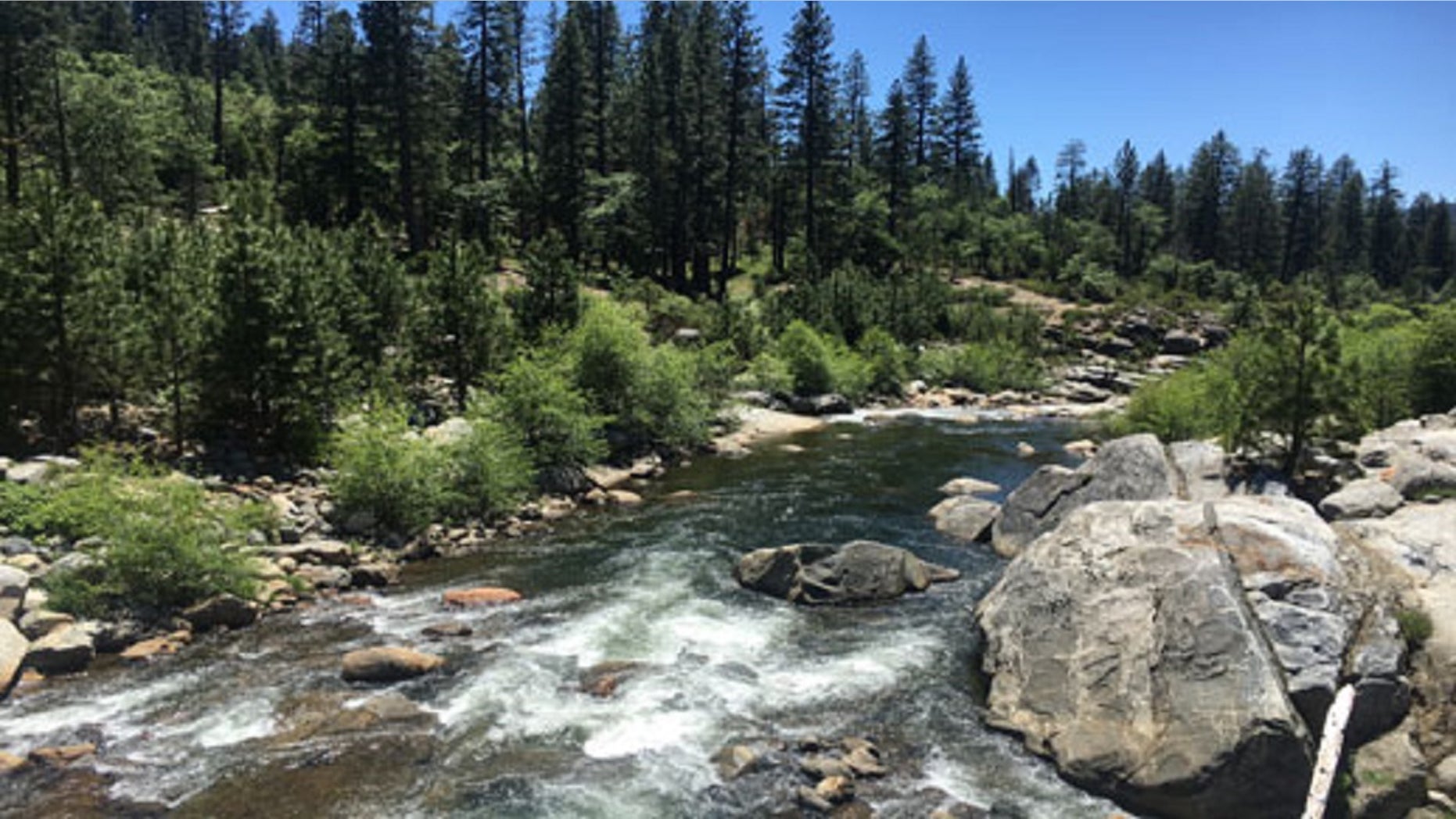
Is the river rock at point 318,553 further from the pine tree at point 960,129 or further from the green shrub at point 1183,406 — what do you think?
the pine tree at point 960,129

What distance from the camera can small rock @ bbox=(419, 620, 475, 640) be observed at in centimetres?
1370

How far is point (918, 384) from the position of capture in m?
46.0

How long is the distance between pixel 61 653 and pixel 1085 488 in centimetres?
1766

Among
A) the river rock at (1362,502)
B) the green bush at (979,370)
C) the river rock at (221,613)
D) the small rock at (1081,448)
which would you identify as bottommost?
the river rock at (221,613)

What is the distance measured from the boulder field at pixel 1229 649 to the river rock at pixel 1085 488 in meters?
3.32

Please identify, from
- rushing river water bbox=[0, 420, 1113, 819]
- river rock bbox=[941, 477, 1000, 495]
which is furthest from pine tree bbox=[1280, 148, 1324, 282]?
rushing river water bbox=[0, 420, 1113, 819]

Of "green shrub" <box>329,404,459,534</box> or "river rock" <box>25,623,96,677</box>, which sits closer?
"river rock" <box>25,623,96,677</box>

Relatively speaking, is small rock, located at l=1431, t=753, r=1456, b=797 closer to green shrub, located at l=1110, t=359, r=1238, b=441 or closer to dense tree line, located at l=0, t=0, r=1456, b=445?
green shrub, located at l=1110, t=359, r=1238, b=441

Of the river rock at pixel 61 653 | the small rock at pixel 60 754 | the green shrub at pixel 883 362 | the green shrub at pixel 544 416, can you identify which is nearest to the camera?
the small rock at pixel 60 754

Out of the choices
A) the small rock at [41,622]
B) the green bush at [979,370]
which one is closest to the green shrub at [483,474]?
the small rock at [41,622]

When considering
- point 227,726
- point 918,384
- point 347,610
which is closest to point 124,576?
point 347,610

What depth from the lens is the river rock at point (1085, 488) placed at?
16.9 meters

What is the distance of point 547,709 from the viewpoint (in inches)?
452

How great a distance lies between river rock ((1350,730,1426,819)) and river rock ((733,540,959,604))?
7608mm
